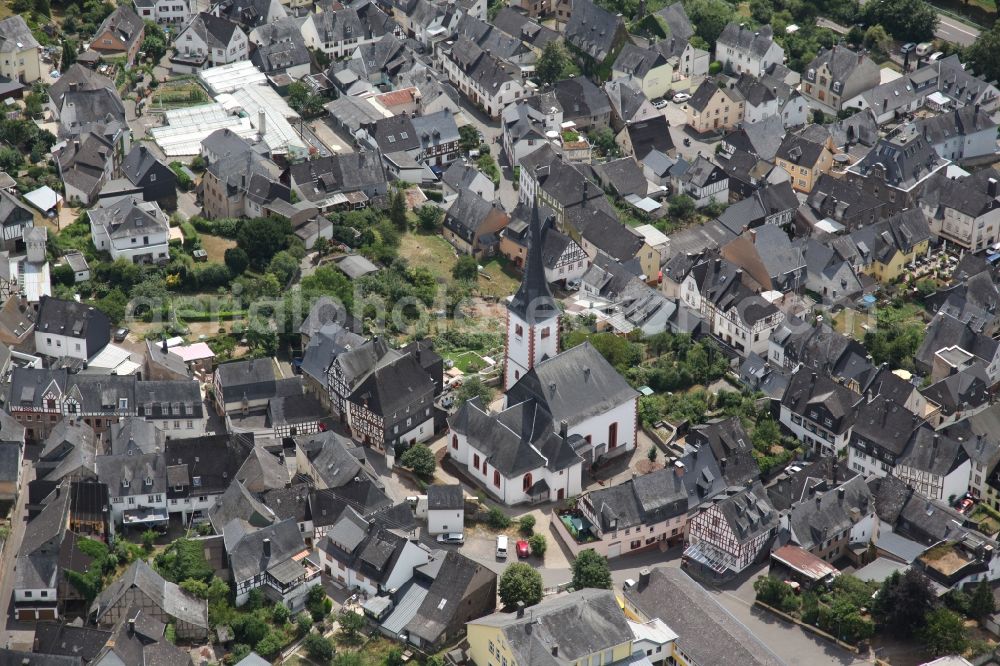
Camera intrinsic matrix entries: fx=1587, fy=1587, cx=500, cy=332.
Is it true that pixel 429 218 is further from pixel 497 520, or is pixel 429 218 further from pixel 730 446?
pixel 497 520

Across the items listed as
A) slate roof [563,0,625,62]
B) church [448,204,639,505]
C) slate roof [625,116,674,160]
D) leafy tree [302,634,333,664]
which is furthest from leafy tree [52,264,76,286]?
slate roof [563,0,625,62]

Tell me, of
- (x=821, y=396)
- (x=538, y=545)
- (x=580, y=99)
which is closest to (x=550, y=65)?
(x=580, y=99)

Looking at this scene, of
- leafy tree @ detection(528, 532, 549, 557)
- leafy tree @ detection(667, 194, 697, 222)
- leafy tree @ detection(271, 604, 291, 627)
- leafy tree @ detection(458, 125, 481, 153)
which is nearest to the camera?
leafy tree @ detection(271, 604, 291, 627)

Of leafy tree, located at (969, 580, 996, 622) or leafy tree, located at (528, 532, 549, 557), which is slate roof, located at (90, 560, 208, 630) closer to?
leafy tree, located at (528, 532, 549, 557)

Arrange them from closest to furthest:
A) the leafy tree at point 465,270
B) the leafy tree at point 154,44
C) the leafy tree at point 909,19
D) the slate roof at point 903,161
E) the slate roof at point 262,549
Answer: the slate roof at point 262,549, the leafy tree at point 465,270, the slate roof at point 903,161, the leafy tree at point 154,44, the leafy tree at point 909,19

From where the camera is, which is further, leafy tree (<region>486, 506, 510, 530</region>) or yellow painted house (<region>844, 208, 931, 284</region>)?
yellow painted house (<region>844, 208, 931, 284</region>)

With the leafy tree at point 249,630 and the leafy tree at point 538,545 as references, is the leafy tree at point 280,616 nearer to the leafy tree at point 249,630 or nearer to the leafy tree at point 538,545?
the leafy tree at point 249,630

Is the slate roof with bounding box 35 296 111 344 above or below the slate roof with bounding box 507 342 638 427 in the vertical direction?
below

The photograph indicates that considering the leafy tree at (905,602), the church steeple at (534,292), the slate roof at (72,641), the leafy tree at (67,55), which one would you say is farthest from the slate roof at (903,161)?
the slate roof at (72,641)
